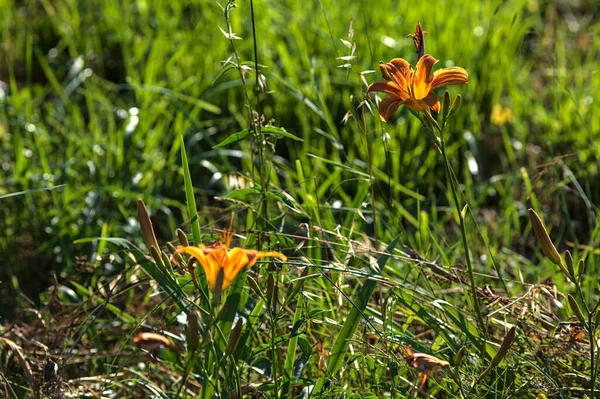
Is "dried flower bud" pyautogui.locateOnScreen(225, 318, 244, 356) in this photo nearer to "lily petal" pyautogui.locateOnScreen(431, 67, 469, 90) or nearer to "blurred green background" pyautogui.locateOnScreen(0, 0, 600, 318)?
"lily petal" pyautogui.locateOnScreen(431, 67, 469, 90)

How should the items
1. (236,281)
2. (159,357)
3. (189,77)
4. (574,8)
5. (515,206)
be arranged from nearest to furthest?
(236,281) → (159,357) → (515,206) → (189,77) → (574,8)

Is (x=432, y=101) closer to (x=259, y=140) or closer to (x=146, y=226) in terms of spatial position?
(x=259, y=140)

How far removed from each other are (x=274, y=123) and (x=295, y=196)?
70 cm

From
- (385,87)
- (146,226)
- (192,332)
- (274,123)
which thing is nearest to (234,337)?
(192,332)

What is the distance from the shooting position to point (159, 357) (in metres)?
1.87

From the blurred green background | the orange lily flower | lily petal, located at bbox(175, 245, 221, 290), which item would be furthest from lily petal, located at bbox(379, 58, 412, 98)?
the blurred green background

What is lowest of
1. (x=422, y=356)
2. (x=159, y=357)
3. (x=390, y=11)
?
(x=159, y=357)

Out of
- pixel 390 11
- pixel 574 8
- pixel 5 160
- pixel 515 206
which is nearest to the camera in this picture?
pixel 515 206

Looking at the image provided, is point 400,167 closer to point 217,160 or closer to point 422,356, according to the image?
point 217,160

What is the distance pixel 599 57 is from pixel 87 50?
2.62 metres

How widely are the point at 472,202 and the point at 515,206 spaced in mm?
150

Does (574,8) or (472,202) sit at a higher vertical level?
(574,8)

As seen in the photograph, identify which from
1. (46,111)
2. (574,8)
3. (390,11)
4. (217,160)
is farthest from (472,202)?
(574,8)

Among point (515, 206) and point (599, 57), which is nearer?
point (515, 206)
